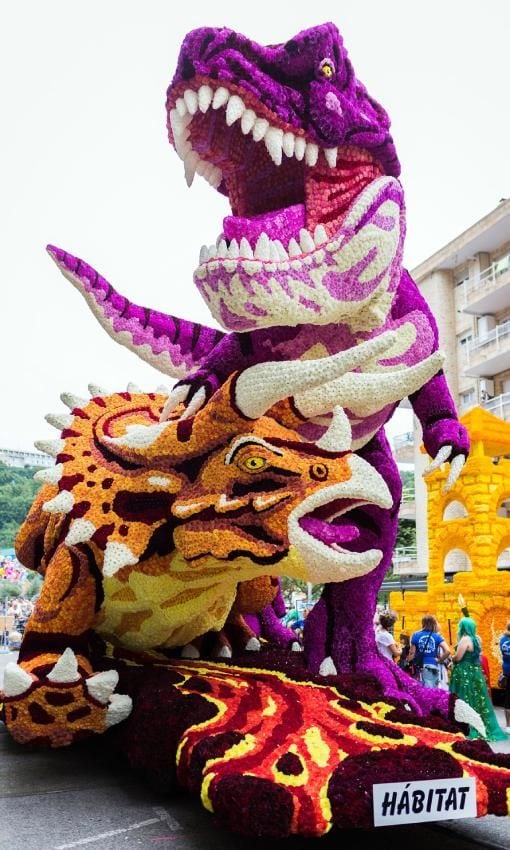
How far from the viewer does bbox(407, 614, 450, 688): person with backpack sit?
20.1 ft

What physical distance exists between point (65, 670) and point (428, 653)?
341 cm

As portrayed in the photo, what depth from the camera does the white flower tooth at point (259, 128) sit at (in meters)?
3.51

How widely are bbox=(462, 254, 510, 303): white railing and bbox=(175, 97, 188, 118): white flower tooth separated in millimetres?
14465

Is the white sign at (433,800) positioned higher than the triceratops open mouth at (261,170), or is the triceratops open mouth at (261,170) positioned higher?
the triceratops open mouth at (261,170)

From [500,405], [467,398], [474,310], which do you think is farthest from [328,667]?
[467,398]

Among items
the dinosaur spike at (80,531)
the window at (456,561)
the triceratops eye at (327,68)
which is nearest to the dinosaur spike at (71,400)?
the dinosaur spike at (80,531)

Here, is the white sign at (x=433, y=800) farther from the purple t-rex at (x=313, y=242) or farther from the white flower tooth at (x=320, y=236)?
the white flower tooth at (x=320, y=236)

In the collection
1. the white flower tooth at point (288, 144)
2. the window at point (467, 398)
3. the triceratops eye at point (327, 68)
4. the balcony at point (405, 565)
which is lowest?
the balcony at point (405, 565)

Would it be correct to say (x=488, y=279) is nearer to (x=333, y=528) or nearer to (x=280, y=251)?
(x=280, y=251)

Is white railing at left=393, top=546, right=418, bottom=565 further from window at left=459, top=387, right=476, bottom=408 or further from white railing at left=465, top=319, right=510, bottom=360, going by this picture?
white railing at left=465, top=319, right=510, bottom=360

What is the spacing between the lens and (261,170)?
394 cm

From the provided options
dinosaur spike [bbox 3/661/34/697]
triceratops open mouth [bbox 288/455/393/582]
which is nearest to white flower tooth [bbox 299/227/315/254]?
triceratops open mouth [bbox 288/455/393/582]

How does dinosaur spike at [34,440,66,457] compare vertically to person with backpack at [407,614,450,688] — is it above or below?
above

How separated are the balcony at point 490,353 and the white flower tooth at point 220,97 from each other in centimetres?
1434
